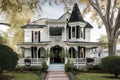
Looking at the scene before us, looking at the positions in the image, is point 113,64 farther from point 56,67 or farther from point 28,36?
point 28,36

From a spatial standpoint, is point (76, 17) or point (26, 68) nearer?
point (26, 68)

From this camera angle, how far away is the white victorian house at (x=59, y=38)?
4356 centimetres

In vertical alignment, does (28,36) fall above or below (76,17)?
below

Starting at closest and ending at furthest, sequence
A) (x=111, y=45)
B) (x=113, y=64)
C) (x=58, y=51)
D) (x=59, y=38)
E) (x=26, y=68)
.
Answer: (x=113, y=64) < (x=111, y=45) < (x=26, y=68) < (x=59, y=38) < (x=58, y=51)

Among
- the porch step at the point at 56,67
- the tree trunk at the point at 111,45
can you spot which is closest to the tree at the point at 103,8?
the tree trunk at the point at 111,45

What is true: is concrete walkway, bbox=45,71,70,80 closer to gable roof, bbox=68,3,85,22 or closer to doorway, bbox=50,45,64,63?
doorway, bbox=50,45,64,63

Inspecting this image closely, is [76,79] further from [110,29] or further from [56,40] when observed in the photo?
[56,40]

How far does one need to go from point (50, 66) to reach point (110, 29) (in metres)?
9.17

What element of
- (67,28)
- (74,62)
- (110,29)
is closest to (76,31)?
(67,28)

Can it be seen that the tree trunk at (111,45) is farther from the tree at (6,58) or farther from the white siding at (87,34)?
the tree at (6,58)

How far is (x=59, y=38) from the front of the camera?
44531 mm

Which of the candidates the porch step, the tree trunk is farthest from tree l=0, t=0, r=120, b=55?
the porch step

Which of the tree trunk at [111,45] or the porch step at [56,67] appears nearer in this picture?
the tree trunk at [111,45]

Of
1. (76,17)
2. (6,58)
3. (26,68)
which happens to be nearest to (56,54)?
(76,17)
